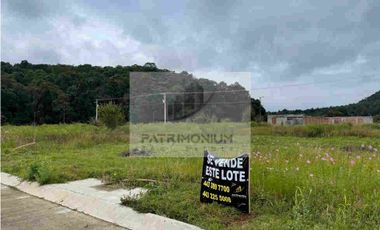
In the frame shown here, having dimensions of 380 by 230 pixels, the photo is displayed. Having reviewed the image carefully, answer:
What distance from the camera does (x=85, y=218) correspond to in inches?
162

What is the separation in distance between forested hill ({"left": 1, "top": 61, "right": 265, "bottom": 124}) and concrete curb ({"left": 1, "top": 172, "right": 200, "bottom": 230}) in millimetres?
19060

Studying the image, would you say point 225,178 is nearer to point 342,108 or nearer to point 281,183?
point 281,183

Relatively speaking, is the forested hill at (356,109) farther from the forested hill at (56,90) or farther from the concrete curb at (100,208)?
the concrete curb at (100,208)

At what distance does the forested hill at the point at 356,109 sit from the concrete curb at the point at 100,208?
2163 centimetres

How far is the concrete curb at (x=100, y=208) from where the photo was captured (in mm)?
3559

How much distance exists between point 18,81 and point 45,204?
2409cm

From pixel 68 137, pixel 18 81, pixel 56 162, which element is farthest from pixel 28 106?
pixel 56 162

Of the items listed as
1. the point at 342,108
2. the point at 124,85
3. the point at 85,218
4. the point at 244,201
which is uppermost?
the point at 124,85

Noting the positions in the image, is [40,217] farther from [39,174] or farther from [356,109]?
[356,109]

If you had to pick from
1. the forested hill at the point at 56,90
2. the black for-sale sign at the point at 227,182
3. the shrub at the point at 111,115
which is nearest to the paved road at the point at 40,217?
the black for-sale sign at the point at 227,182

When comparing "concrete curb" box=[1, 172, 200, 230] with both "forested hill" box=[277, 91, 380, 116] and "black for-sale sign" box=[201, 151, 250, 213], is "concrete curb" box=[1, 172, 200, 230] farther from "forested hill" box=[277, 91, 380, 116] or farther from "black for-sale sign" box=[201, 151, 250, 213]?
"forested hill" box=[277, 91, 380, 116]

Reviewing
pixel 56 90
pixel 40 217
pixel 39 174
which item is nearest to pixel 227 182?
pixel 40 217

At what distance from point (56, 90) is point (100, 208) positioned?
25399mm

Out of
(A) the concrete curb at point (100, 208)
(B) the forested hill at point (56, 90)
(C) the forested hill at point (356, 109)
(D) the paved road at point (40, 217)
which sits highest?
(B) the forested hill at point (56, 90)
